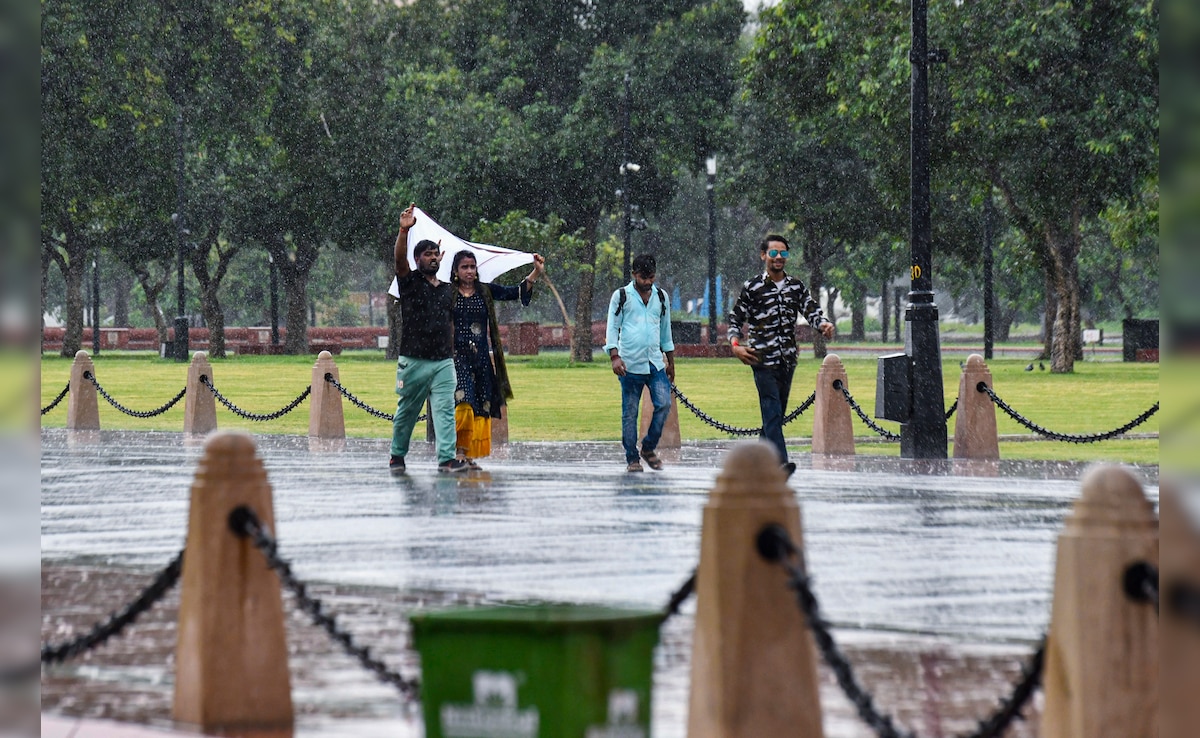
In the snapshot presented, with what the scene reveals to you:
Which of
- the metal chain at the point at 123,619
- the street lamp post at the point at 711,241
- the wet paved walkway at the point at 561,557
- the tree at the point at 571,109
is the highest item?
the tree at the point at 571,109

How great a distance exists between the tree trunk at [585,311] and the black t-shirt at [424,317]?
1460 inches

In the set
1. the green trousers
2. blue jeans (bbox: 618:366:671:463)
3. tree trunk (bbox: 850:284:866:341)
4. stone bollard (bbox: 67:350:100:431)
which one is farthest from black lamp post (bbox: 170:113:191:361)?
tree trunk (bbox: 850:284:866:341)

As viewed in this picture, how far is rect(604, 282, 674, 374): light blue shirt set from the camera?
14.7 meters

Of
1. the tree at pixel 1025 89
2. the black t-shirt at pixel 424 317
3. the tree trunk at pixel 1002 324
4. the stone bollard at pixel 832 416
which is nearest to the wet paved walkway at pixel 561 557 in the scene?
the stone bollard at pixel 832 416

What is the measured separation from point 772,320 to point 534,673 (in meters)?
9.89

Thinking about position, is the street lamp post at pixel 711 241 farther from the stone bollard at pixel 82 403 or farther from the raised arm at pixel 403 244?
the raised arm at pixel 403 244

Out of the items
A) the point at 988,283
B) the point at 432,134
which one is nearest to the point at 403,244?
the point at 988,283

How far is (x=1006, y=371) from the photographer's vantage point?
135 feet

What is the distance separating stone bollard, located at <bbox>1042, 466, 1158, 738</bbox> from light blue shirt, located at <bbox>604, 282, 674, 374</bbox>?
33.1 feet

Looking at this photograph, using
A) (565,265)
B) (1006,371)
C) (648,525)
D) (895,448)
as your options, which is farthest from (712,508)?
(565,265)

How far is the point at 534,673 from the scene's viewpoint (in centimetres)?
398
